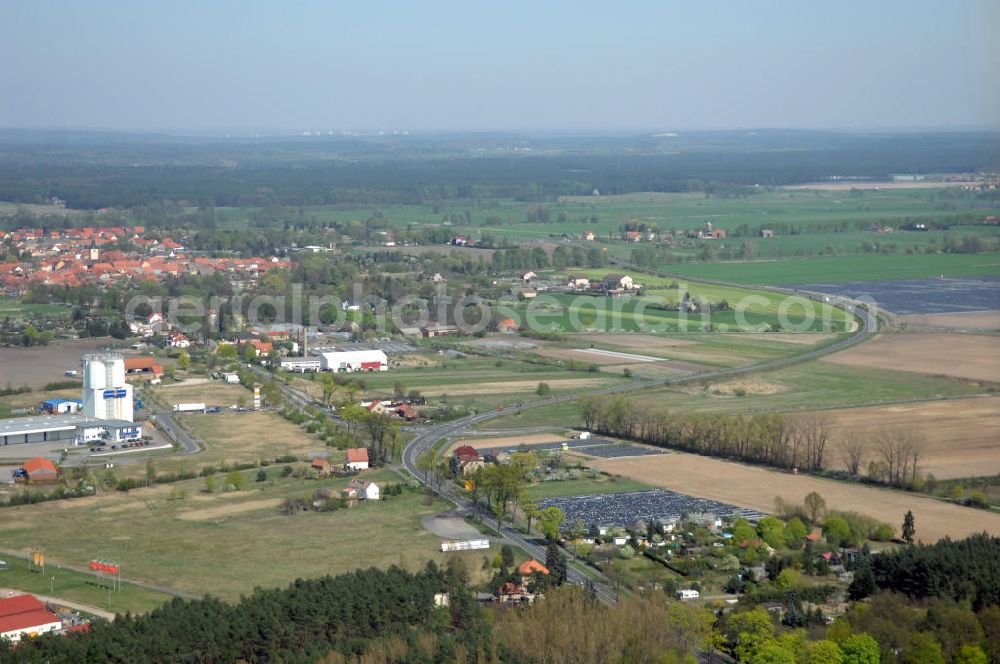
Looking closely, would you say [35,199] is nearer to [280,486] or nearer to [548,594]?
[280,486]

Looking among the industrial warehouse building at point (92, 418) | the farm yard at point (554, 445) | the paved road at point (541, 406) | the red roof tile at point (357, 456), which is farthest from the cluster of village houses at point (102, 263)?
the red roof tile at point (357, 456)

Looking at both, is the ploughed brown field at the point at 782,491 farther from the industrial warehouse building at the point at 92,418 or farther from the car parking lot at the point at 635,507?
the industrial warehouse building at the point at 92,418

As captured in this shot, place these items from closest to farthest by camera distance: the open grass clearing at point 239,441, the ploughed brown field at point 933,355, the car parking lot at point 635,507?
the car parking lot at point 635,507
the open grass clearing at point 239,441
the ploughed brown field at point 933,355

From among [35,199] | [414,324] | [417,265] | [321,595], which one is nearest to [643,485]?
[321,595]

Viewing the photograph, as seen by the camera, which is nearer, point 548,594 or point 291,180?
point 548,594

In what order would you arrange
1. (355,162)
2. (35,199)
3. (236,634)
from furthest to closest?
1. (355,162)
2. (35,199)
3. (236,634)

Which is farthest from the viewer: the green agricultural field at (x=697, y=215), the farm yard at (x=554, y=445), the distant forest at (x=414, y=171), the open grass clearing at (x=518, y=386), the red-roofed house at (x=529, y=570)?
the distant forest at (x=414, y=171)

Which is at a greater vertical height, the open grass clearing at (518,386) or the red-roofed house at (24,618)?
the red-roofed house at (24,618)
